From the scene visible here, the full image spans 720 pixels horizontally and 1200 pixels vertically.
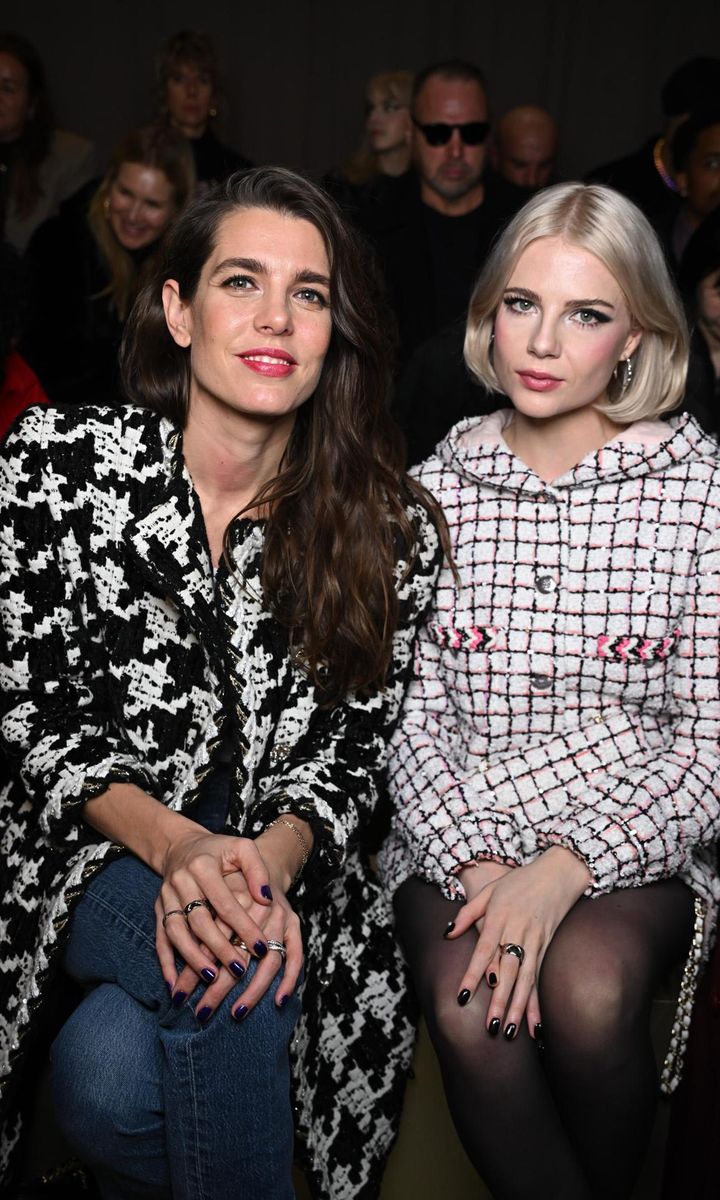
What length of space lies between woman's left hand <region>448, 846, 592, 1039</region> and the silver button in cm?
23

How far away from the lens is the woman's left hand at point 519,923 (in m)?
1.49

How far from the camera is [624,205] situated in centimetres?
177

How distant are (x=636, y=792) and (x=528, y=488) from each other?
0.44 m

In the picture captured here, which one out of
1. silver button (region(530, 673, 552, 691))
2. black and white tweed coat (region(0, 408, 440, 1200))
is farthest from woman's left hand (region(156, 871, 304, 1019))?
silver button (region(530, 673, 552, 691))

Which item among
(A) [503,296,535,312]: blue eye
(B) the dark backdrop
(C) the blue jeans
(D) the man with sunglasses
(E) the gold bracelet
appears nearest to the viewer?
(C) the blue jeans

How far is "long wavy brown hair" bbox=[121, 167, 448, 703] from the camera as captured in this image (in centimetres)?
169

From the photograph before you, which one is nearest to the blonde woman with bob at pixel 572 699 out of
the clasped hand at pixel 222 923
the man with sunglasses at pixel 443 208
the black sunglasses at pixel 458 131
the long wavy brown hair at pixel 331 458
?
the long wavy brown hair at pixel 331 458

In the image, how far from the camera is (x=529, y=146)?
4.42 metres

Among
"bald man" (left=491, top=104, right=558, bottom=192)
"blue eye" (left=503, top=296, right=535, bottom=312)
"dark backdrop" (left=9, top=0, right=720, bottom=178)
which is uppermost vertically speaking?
"dark backdrop" (left=9, top=0, right=720, bottom=178)

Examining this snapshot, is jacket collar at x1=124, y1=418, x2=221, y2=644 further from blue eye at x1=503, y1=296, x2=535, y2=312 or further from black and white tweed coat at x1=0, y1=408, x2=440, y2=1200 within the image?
blue eye at x1=503, y1=296, x2=535, y2=312

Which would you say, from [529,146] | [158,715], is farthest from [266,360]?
[529,146]

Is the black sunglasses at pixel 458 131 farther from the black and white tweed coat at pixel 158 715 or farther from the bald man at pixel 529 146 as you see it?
the black and white tweed coat at pixel 158 715

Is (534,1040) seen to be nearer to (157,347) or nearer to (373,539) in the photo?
(373,539)

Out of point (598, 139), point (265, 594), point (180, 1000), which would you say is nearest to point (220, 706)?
point (265, 594)
